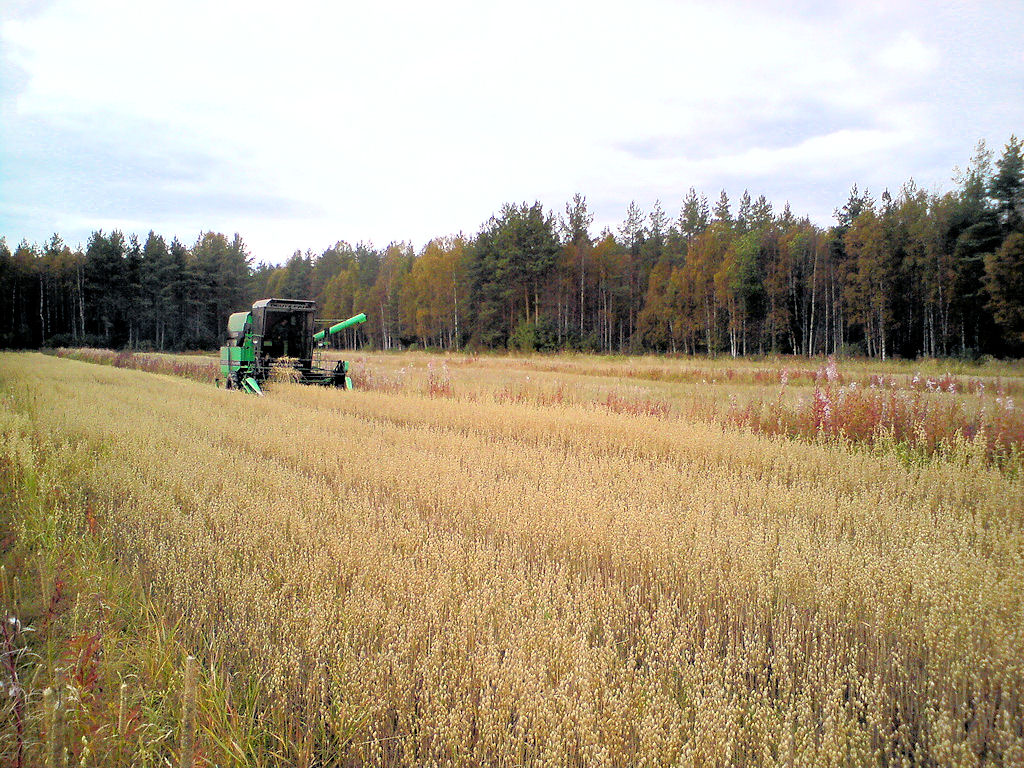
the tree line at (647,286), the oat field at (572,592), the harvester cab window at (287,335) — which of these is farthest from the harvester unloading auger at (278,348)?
the tree line at (647,286)

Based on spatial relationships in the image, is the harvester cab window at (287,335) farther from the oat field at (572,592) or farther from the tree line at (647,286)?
the tree line at (647,286)

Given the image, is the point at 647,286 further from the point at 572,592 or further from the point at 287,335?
the point at 572,592

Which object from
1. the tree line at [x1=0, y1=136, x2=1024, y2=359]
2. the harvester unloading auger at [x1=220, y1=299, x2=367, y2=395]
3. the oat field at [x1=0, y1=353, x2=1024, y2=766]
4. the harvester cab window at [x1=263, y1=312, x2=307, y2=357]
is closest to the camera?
the oat field at [x1=0, y1=353, x2=1024, y2=766]

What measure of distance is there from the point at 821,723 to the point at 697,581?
109 centimetres

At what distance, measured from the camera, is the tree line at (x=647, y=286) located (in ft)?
107

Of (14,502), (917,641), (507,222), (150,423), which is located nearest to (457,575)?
(917,641)

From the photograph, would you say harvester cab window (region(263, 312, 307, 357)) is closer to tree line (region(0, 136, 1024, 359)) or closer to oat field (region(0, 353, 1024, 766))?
oat field (region(0, 353, 1024, 766))

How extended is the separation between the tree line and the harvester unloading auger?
26384 mm

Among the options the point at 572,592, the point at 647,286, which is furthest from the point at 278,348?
the point at 647,286

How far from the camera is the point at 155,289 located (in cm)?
5650

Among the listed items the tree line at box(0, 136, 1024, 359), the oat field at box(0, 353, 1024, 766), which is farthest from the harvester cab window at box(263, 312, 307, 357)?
the tree line at box(0, 136, 1024, 359)

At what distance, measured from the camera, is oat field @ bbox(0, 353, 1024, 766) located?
7.77 feet

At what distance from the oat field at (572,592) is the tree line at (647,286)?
30.8m

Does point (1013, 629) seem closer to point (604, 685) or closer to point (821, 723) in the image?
point (821, 723)
